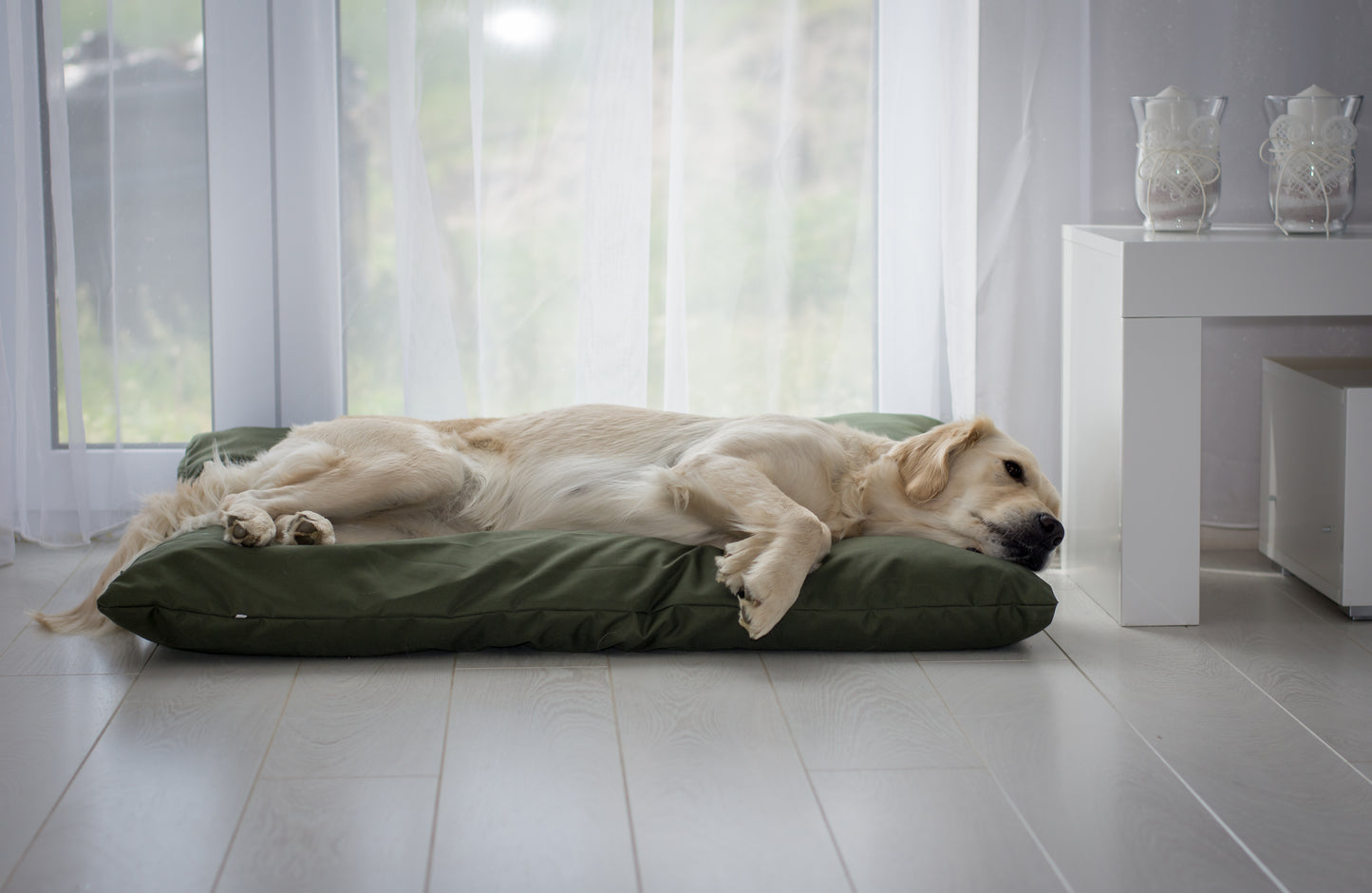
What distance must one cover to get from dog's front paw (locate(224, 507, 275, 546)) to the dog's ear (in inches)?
57.7

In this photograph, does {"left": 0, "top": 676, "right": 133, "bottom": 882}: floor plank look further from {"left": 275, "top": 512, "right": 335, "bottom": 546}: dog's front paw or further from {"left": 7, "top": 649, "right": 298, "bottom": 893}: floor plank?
{"left": 275, "top": 512, "right": 335, "bottom": 546}: dog's front paw

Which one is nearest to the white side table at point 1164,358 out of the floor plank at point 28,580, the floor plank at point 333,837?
the floor plank at point 333,837

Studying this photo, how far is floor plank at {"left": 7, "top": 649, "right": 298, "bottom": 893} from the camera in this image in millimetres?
1800

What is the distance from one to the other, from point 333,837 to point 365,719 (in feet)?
1.52

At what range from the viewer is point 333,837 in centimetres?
189

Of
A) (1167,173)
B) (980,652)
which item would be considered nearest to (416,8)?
(1167,173)

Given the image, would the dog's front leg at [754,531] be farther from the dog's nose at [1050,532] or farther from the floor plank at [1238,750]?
the floor plank at [1238,750]

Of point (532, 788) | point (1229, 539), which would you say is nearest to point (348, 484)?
point (532, 788)

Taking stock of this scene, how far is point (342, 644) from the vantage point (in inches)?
105

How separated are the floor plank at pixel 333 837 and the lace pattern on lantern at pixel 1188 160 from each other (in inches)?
90.2

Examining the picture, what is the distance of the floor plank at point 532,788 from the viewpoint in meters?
1.81

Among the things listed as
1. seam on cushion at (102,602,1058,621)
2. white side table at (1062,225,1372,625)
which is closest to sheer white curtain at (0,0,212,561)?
seam on cushion at (102,602,1058,621)

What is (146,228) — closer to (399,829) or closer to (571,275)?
(571,275)

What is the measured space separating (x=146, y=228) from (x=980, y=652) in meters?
2.71
